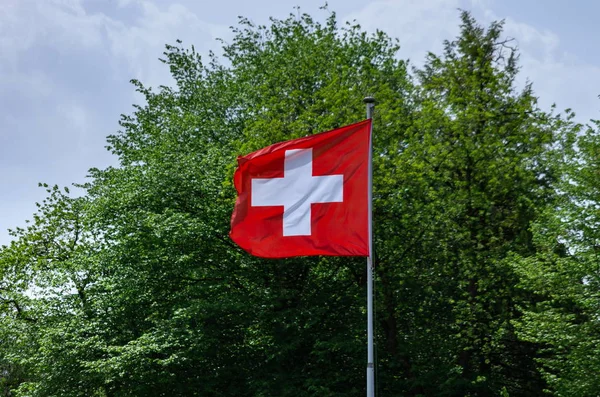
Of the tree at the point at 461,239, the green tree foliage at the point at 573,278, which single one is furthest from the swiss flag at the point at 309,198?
the tree at the point at 461,239

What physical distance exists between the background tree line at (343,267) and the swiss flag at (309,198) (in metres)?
9.13

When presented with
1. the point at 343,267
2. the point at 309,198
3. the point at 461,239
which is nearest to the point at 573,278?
the point at 461,239

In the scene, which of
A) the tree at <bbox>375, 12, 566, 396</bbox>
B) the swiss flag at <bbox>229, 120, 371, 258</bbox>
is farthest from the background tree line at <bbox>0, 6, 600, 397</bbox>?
the swiss flag at <bbox>229, 120, 371, 258</bbox>

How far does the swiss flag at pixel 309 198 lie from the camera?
10258mm

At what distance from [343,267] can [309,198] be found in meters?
11.5

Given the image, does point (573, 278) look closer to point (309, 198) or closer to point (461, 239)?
point (461, 239)

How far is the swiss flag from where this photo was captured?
1026 cm

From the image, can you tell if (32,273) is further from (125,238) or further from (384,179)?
(384,179)

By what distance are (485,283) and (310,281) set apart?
5684 mm

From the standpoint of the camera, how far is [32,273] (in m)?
33.9

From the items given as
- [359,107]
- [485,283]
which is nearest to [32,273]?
[359,107]

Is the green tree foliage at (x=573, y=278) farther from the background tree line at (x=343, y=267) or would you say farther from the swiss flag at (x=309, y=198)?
the swiss flag at (x=309, y=198)

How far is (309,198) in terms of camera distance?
34.3 ft

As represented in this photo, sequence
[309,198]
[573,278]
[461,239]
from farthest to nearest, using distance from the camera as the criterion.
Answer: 1. [461,239]
2. [573,278]
3. [309,198]
